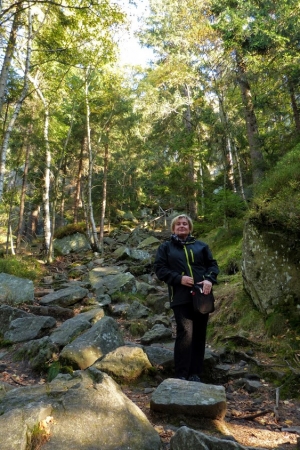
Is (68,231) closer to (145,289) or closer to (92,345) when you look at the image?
(145,289)

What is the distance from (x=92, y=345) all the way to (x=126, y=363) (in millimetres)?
859

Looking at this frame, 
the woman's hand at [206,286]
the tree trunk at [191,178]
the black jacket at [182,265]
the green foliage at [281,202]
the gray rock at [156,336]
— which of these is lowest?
the gray rock at [156,336]

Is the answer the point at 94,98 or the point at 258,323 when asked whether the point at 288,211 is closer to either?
the point at 258,323

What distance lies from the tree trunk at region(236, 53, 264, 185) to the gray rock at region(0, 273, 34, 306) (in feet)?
28.2

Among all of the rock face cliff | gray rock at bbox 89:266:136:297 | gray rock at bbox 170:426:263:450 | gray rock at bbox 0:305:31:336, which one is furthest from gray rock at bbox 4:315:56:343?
gray rock at bbox 170:426:263:450

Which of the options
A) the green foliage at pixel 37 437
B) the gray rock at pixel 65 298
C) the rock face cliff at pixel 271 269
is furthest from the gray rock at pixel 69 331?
the green foliage at pixel 37 437

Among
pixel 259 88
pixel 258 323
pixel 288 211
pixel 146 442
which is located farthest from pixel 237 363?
pixel 259 88

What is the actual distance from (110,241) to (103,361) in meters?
17.5

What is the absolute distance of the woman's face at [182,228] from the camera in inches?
170

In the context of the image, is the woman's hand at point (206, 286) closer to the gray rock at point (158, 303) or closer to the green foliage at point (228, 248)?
the gray rock at point (158, 303)

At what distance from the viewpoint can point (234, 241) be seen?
11.0 metres

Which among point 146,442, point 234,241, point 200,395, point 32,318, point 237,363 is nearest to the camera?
point 146,442

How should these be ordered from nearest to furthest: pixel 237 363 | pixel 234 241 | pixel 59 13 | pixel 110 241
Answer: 1. pixel 237 363
2. pixel 59 13
3. pixel 234 241
4. pixel 110 241

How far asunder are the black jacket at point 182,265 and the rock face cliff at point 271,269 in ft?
4.64
